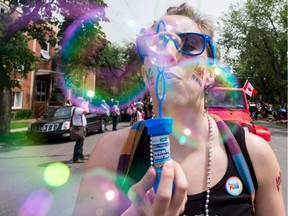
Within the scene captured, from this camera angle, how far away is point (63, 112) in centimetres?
1522

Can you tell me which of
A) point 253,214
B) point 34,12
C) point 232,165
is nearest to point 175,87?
point 232,165

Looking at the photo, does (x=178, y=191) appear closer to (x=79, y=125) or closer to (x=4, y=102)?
(x=79, y=125)

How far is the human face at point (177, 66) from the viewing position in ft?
3.70

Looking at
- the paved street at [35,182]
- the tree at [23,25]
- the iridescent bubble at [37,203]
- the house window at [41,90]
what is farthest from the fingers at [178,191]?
the house window at [41,90]

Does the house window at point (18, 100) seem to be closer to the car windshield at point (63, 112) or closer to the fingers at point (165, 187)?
the car windshield at point (63, 112)

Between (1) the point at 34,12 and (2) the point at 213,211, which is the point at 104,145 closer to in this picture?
(2) the point at 213,211

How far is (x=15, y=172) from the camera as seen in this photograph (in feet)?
25.3

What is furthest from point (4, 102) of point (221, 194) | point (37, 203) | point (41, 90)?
point (41, 90)

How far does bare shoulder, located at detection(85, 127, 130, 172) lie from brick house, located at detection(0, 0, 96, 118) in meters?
27.4

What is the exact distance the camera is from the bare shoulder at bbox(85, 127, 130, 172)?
1515 mm

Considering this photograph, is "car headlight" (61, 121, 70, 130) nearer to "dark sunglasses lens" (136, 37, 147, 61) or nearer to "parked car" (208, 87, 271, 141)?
"parked car" (208, 87, 271, 141)

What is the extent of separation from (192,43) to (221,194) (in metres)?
0.66

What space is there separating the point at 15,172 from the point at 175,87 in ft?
24.4

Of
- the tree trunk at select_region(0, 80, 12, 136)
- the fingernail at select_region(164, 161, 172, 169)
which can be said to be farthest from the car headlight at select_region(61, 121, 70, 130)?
the fingernail at select_region(164, 161, 172, 169)
